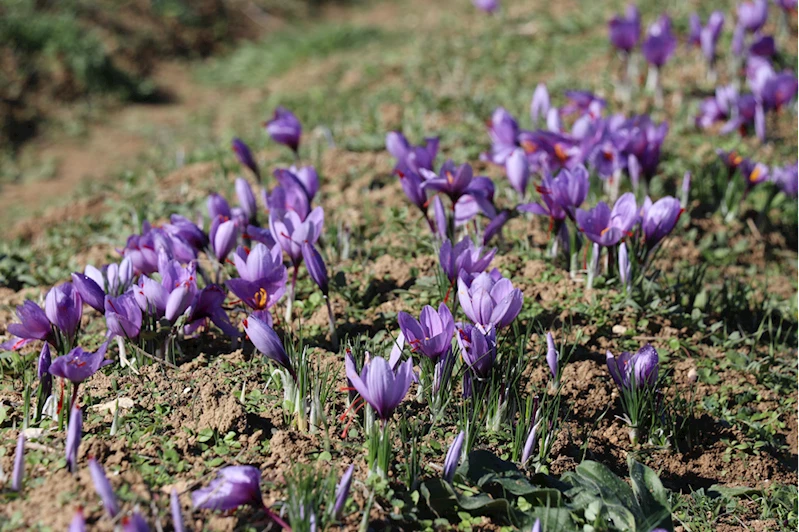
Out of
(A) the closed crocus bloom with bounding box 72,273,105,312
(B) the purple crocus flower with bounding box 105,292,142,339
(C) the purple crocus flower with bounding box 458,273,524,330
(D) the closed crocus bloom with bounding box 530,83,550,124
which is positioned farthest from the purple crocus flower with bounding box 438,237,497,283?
(D) the closed crocus bloom with bounding box 530,83,550,124

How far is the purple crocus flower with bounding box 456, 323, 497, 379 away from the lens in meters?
2.18

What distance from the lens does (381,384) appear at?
1985 millimetres

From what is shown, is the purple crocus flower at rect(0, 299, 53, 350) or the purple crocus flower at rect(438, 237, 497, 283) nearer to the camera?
the purple crocus flower at rect(0, 299, 53, 350)

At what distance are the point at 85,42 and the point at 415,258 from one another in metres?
4.69

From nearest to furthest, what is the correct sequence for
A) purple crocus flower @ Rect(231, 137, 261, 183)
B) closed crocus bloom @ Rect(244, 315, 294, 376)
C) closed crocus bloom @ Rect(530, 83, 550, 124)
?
closed crocus bloom @ Rect(244, 315, 294, 376) → purple crocus flower @ Rect(231, 137, 261, 183) → closed crocus bloom @ Rect(530, 83, 550, 124)

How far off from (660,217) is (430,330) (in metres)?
0.96

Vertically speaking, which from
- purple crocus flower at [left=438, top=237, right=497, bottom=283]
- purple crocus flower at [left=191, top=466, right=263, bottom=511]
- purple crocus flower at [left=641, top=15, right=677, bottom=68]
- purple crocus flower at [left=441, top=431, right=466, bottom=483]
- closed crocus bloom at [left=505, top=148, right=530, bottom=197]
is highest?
purple crocus flower at [left=641, top=15, right=677, bottom=68]

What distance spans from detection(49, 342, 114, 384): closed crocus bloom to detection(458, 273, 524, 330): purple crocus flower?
37.5 inches

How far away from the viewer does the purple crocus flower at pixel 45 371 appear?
221 cm

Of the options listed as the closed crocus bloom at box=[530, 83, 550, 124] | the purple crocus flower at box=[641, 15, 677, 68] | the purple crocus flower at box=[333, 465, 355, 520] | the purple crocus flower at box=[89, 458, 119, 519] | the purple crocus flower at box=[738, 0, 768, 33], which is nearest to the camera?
the purple crocus flower at box=[89, 458, 119, 519]

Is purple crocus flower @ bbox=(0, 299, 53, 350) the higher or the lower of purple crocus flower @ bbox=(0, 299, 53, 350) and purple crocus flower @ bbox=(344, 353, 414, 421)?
the higher

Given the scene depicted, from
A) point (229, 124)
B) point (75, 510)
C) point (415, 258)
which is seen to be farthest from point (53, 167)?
point (75, 510)

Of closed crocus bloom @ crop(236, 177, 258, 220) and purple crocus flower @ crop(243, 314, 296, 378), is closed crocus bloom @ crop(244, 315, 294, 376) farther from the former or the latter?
closed crocus bloom @ crop(236, 177, 258, 220)

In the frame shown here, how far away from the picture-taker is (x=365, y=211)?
3.70m
